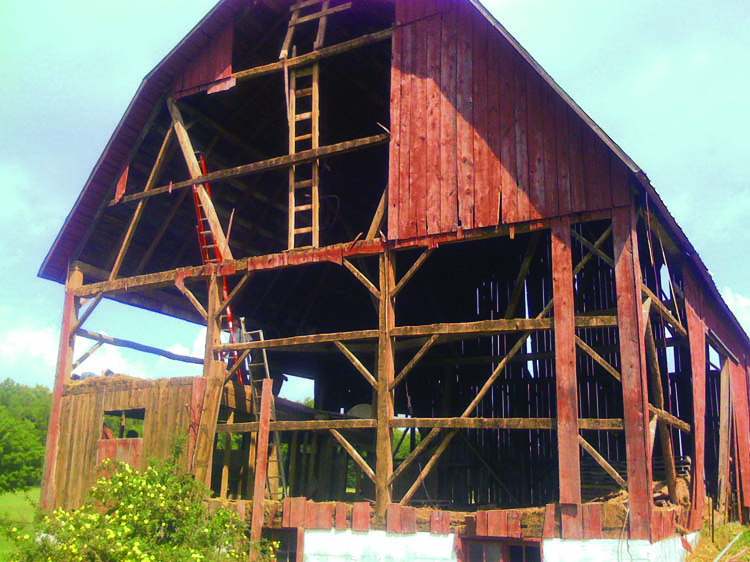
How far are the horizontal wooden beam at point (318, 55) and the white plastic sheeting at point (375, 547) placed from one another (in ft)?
30.7

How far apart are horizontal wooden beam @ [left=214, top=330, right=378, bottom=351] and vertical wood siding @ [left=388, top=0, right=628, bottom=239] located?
1.95m

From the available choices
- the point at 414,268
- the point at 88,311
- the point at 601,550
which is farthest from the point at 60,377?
the point at 601,550

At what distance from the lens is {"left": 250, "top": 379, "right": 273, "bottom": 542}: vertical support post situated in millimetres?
13805

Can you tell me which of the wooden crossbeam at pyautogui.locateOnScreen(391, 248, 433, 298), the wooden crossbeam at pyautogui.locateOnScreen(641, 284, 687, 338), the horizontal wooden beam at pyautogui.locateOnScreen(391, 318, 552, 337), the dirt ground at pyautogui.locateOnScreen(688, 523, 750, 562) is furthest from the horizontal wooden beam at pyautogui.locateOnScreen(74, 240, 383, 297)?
the dirt ground at pyautogui.locateOnScreen(688, 523, 750, 562)

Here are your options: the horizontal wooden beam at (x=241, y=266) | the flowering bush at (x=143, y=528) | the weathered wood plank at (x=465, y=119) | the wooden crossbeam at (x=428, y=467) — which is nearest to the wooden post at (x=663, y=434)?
the wooden crossbeam at (x=428, y=467)

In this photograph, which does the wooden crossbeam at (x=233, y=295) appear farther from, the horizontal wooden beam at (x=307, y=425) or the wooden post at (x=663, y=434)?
the wooden post at (x=663, y=434)

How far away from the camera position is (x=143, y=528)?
13.0 meters

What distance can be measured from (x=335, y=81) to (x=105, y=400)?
9076 mm

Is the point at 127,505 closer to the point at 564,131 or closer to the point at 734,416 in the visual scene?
the point at 564,131

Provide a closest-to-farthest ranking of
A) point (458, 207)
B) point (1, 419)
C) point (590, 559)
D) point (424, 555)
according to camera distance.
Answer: point (590, 559)
point (424, 555)
point (458, 207)
point (1, 419)

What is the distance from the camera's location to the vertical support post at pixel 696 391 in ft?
50.8

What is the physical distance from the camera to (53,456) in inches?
689

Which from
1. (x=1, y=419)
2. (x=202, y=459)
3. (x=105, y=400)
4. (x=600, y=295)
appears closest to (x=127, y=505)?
(x=202, y=459)

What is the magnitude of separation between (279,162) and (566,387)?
25.0 feet
